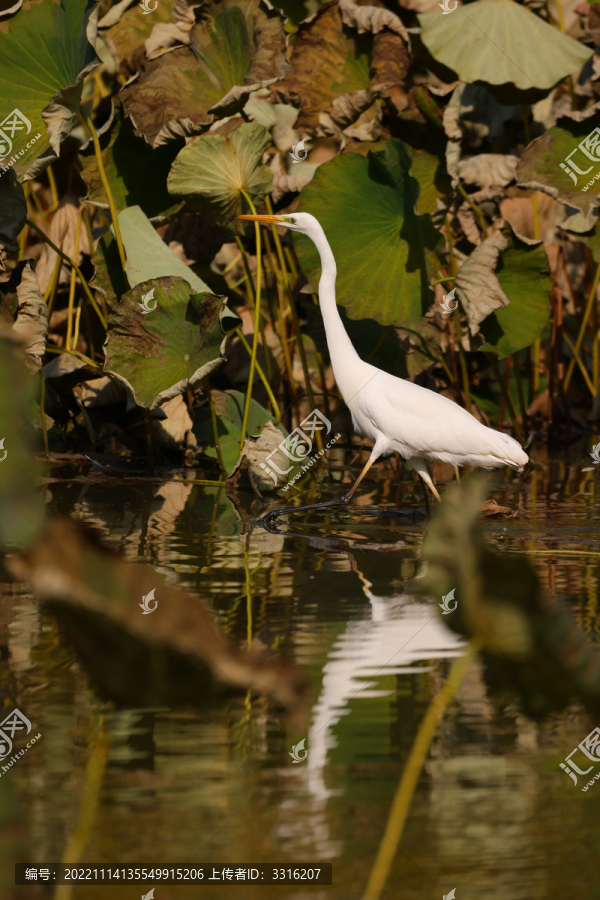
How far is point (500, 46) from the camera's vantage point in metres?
6.08

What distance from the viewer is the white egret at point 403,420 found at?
4.21 m

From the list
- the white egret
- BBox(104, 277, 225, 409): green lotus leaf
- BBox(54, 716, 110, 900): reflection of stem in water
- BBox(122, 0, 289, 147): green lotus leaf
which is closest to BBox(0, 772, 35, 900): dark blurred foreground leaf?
BBox(54, 716, 110, 900): reflection of stem in water

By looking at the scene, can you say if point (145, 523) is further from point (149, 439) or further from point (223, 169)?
point (223, 169)

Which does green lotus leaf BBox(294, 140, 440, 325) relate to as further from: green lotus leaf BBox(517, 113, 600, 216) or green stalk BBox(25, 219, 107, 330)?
green stalk BBox(25, 219, 107, 330)

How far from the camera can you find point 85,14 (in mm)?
4875

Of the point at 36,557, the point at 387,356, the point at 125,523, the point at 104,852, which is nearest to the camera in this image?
the point at 36,557

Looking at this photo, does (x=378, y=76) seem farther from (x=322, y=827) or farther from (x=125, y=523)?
(x=322, y=827)

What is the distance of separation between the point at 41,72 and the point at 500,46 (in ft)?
9.82

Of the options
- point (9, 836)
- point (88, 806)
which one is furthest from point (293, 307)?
point (9, 836)

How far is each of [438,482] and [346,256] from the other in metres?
1.51

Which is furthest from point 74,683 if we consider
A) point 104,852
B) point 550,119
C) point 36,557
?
point 550,119

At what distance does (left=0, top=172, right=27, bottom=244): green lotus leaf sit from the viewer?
5062 mm

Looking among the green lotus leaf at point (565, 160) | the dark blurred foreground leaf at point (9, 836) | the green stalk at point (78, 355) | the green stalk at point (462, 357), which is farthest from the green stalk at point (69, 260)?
the dark blurred foreground leaf at point (9, 836)

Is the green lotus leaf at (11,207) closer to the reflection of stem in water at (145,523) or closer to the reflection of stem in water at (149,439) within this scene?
the reflection of stem in water at (149,439)
